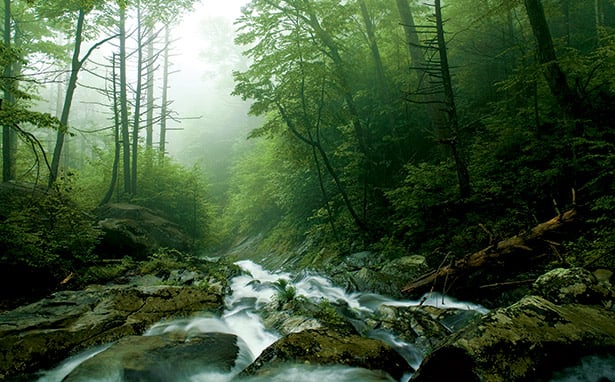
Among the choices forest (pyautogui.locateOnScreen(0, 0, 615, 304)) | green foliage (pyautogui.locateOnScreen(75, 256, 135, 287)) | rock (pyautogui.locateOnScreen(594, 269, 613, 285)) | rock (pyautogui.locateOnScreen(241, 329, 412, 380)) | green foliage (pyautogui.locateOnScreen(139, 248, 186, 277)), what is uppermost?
forest (pyautogui.locateOnScreen(0, 0, 615, 304))

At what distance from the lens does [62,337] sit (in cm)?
376

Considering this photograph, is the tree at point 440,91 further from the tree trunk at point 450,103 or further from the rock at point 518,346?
the rock at point 518,346

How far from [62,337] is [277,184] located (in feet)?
31.8

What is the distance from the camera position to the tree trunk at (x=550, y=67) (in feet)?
19.8

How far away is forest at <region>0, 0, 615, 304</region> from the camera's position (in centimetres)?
566

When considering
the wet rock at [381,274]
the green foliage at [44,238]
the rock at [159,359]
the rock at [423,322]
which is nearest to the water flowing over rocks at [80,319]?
the rock at [159,359]

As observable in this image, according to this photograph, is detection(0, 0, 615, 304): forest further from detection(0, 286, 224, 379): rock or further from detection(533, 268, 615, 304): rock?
detection(0, 286, 224, 379): rock

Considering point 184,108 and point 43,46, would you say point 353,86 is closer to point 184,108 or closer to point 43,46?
point 43,46

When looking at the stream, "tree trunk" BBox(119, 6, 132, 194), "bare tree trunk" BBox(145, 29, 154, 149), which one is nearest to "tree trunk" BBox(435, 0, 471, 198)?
the stream

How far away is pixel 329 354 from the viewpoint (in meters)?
3.21

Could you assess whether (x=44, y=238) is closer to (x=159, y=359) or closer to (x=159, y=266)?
(x=159, y=266)

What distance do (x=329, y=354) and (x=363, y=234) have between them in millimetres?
5720

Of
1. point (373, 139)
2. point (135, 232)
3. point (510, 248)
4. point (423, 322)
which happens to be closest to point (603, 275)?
point (510, 248)

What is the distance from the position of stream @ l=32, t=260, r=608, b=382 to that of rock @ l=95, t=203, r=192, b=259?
352 cm
